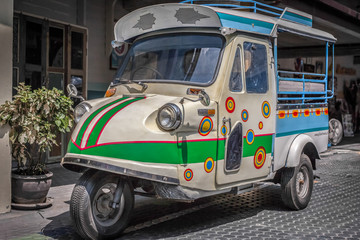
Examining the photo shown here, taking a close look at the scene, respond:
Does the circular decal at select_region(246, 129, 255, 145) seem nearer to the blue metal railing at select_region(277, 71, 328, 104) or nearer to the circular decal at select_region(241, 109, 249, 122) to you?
the circular decal at select_region(241, 109, 249, 122)

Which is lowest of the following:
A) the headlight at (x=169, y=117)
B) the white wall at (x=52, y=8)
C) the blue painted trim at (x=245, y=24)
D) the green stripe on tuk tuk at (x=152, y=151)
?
the green stripe on tuk tuk at (x=152, y=151)

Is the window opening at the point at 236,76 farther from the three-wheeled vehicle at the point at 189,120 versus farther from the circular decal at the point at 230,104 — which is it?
the circular decal at the point at 230,104

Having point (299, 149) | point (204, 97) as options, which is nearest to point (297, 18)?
point (299, 149)

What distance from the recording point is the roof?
17.9ft

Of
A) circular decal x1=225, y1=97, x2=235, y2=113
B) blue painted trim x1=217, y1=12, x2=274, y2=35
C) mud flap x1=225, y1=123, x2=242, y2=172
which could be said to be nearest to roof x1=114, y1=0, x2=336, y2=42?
blue painted trim x1=217, y1=12, x2=274, y2=35

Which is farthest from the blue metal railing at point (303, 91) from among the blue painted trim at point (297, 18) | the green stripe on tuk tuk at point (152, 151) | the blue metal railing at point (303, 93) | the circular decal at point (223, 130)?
the green stripe on tuk tuk at point (152, 151)

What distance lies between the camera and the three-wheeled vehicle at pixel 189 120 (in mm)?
4859

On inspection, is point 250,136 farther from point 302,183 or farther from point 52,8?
point 52,8

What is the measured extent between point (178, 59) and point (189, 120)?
0.99 meters

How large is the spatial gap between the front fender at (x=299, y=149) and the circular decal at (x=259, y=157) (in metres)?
0.57

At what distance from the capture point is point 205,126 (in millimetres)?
5160

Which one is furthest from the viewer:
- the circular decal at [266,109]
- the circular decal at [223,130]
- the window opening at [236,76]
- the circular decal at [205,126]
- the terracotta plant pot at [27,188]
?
the terracotta plant pot at [27,188]

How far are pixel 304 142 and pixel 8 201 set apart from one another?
423cm

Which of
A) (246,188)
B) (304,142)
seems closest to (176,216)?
(246,188)
